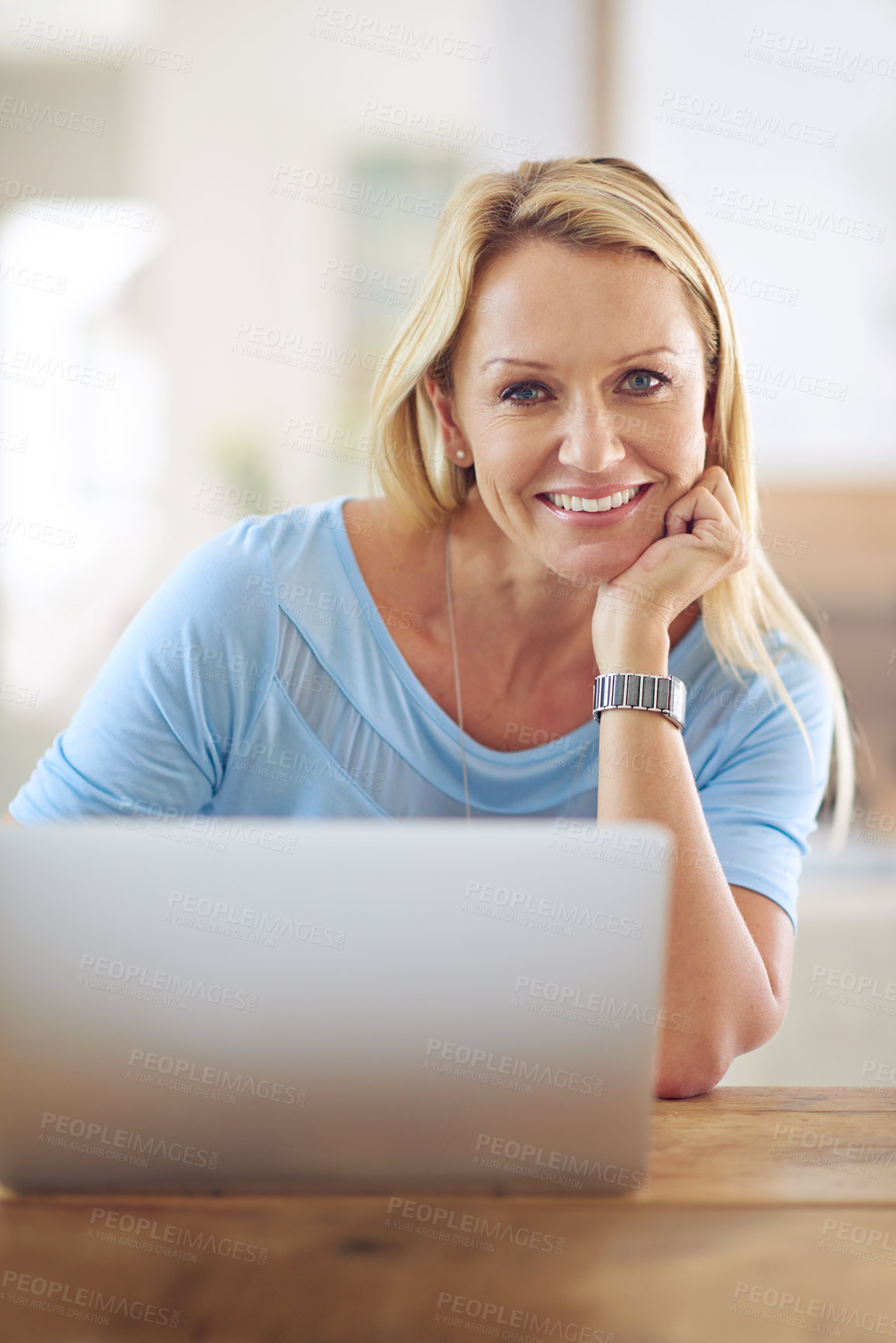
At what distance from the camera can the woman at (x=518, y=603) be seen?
3.99ft

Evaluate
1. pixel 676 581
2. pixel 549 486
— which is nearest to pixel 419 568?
pixel 549 486

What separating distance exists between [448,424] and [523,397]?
15cm

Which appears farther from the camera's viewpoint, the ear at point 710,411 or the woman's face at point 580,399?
the ear at point 710,411

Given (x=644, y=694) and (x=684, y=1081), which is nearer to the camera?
(x=684, y=1081)

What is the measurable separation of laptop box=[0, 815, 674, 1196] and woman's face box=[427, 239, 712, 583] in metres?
0.72

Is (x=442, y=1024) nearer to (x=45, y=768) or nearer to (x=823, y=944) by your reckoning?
(x=45, y=768)

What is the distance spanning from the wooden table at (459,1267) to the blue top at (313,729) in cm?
65

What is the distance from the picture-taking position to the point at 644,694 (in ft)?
3.79

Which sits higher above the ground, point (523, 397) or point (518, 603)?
point (523, 397)

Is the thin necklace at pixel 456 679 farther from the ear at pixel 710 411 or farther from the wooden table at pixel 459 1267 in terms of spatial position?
the wooden table at pixel 459 1267

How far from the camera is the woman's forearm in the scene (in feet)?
3.25

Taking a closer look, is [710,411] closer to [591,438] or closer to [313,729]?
[591,438]

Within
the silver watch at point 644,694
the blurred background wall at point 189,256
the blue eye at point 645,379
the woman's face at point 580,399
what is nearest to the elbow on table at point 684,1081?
the silver watch at point 644,694

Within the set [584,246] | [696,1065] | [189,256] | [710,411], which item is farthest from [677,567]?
[189,256]
